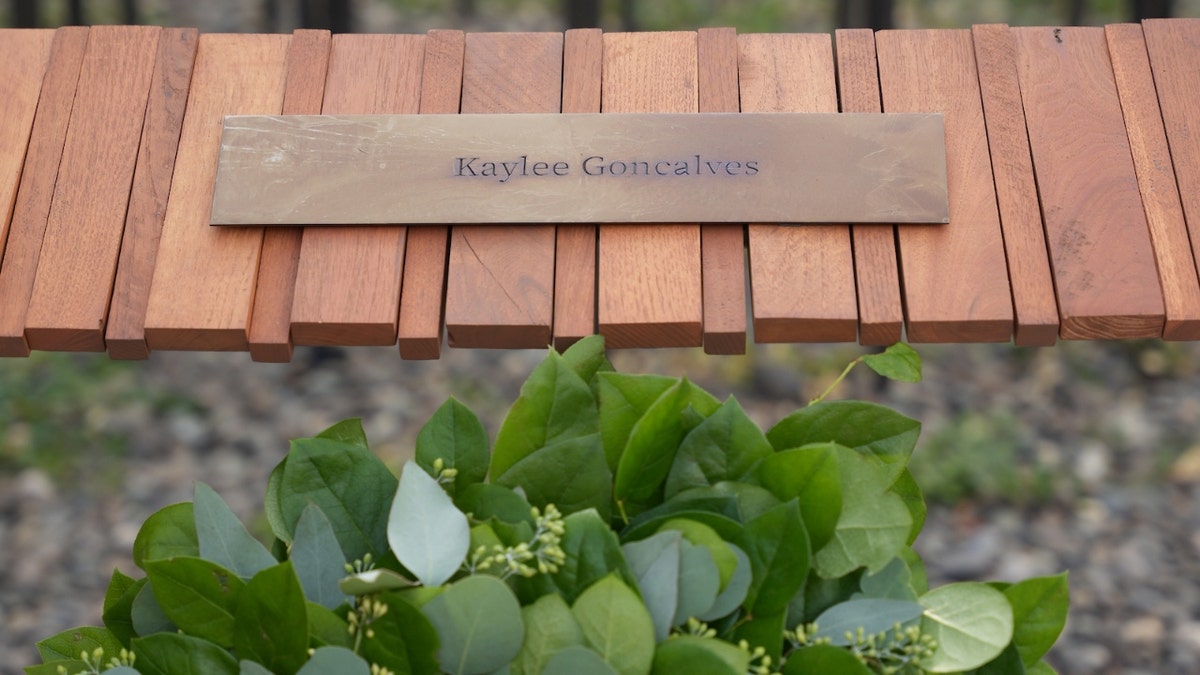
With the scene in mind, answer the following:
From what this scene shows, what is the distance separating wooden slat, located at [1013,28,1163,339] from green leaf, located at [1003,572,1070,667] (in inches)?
16.1

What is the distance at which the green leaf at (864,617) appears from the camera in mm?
917

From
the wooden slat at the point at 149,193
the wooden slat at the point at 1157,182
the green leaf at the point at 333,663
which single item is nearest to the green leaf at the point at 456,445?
→ the green leaf at the point at 333,663

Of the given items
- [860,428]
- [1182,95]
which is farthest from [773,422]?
[860,428]

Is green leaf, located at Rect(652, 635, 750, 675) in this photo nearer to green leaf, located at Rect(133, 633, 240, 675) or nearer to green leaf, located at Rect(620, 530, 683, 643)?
green leaf, located at Rect(620, 530, 683, 643)

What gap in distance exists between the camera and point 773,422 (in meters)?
3.23

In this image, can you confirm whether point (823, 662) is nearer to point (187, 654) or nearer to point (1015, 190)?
point (187, 654)

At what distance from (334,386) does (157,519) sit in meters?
2.34

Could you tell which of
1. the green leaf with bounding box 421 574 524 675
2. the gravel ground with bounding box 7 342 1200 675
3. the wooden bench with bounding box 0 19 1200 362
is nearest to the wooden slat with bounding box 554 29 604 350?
the wooden bench with bounding box 0 19 1200 362

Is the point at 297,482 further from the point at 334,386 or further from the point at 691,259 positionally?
the point at 334,386

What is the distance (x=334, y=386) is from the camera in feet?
10.9

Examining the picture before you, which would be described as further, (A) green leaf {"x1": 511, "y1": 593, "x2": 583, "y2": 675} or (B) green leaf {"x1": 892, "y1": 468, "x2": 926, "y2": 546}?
(B) green leaf {"x1": 892, "y1": 468, "x2": 926, "y2": 546}

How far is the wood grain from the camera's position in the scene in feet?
4.32

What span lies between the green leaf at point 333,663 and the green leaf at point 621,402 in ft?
0.90

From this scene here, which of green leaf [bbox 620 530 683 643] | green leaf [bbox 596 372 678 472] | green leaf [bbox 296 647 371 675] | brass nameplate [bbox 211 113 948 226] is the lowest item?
green leaf [bbox 296 647 371 675]
